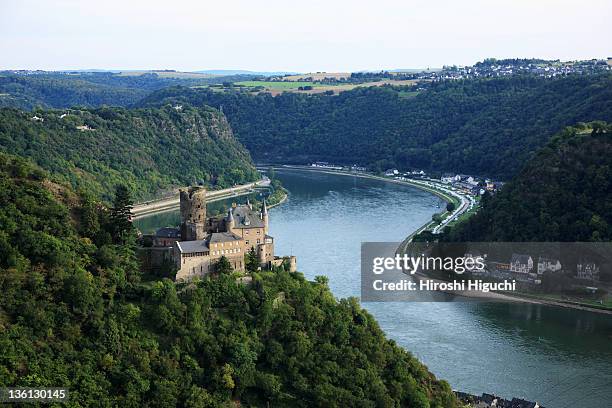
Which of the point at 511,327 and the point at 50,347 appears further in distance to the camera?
the point at 511,327

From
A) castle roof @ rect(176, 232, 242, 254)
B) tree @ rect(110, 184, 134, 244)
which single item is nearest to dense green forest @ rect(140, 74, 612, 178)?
castle roof @ rect(176, 232, 242, 254)

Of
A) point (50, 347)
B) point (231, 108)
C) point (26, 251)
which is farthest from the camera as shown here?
point (231, 108)

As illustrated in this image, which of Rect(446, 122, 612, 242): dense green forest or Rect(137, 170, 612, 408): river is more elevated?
Rect(446, 122, 612, 242): dense green forest

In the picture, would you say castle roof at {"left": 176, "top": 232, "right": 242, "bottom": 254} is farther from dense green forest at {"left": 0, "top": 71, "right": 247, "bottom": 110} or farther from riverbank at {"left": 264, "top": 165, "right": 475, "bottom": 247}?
dense green forest at {"left": 0, "top": 71, "right": 247, "bottom": 110}

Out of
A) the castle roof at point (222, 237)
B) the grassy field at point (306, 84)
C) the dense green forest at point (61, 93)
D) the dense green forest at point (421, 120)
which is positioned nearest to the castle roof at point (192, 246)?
the castle roof at point (222, 237)

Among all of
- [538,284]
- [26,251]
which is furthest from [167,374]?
[538,284]

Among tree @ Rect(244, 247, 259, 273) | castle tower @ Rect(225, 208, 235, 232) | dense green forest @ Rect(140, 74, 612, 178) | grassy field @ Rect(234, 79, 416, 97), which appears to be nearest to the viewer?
tree @ Rect(244, 247, 259, 273)

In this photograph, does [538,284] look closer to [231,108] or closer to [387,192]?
[387,192]
